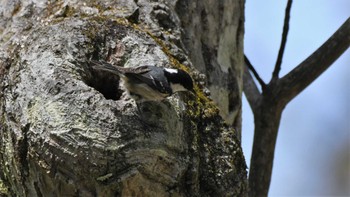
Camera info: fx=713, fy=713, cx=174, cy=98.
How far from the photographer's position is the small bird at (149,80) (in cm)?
284

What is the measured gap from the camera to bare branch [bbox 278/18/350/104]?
3.84m

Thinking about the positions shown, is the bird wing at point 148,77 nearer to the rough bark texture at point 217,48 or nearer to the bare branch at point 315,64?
the rough bark texture at point 217,48

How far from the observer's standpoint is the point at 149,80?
2938mm

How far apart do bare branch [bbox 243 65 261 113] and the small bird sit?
1.05 m

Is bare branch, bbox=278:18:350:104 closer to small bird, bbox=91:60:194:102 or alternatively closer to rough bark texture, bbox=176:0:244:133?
rough bark texture, bbox=176:0:244:133

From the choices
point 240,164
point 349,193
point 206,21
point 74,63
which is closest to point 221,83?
point 206,21

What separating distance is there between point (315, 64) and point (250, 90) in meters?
0.41

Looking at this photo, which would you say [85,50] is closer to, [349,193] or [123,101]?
[123,101]

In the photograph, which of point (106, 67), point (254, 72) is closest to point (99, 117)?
point (106, 67)

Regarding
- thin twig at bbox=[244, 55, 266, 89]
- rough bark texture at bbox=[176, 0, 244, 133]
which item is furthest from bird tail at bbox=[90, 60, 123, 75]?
thin twig at bbox=[244, 55, 266, 89]

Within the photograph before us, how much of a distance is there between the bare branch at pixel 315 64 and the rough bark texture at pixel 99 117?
747mm

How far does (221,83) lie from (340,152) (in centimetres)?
293

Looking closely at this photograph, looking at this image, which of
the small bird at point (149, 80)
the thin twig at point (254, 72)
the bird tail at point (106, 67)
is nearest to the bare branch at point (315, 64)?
the thin twig at point (254, 72)

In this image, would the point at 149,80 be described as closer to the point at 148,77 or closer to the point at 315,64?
the point at 148,77
